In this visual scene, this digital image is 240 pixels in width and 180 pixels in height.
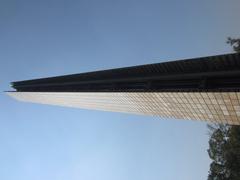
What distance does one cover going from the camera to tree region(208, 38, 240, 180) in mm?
68000

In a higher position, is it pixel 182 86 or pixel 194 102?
pixel 182 86

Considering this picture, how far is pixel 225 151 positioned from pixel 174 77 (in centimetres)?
3161

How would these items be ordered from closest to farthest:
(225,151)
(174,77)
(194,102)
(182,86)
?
(174,77) < (182,86) < (194,102) < (225,151)

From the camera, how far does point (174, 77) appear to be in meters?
48.7

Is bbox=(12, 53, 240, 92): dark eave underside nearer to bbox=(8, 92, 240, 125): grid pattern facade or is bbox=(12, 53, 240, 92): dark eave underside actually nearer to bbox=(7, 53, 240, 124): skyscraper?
bbox=(7, 53, 240, 124): skyscraper

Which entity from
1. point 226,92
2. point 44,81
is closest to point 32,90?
point 44,81

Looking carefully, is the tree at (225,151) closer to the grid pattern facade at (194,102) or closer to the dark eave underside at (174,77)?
the grid pattern facade at (194,102)

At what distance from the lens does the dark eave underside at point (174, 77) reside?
135ft

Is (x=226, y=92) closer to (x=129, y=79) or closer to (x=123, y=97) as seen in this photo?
(x=129, y=79)

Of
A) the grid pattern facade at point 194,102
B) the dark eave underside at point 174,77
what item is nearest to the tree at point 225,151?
the grid pattern facade at point 194,102

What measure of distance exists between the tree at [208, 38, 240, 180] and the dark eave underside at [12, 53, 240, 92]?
77.6ft

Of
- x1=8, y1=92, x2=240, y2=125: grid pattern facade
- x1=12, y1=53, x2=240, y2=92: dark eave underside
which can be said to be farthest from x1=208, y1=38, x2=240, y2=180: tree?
x1=12, y1=53, x2=240, y2=92: dark eave underside

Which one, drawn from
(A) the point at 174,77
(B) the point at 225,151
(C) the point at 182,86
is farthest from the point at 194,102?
(B) the point at 225,151

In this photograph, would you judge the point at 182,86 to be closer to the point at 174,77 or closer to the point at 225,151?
the point at 174,77
